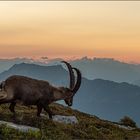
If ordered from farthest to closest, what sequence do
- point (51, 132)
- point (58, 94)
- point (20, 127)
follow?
A: 1. point (58, 94)
2. point (51, 132)
3. point (20, 127)

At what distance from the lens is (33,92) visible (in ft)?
83.3

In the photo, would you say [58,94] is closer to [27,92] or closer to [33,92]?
[33,92]

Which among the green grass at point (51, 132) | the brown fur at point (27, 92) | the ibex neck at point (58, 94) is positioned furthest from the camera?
the ibex neck at point (58, 94)

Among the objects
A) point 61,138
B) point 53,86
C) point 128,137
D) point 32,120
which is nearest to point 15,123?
point 32,120

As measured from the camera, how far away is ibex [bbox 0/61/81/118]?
24203 mm

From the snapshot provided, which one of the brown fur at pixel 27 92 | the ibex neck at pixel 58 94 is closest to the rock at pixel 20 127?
the brown fur at pixel 27 92

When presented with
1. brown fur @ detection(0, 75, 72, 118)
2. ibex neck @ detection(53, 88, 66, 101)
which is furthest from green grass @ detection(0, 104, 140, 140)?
ibex neck @ detection(53, 88, 66, 101)

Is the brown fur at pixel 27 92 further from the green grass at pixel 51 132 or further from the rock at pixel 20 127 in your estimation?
the rock at pixel 20 127

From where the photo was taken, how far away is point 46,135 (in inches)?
843

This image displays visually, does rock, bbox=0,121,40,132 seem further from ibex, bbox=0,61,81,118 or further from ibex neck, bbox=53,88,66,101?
ibex neck, bbox=53,88,66,101

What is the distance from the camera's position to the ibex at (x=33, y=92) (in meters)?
24.2

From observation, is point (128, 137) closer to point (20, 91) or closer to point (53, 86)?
point (53, 86)

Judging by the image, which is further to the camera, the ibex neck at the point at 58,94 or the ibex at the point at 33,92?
the ibex neck at the point at 58,94

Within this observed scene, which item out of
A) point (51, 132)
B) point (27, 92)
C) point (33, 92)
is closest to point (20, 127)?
point (51, 132)
